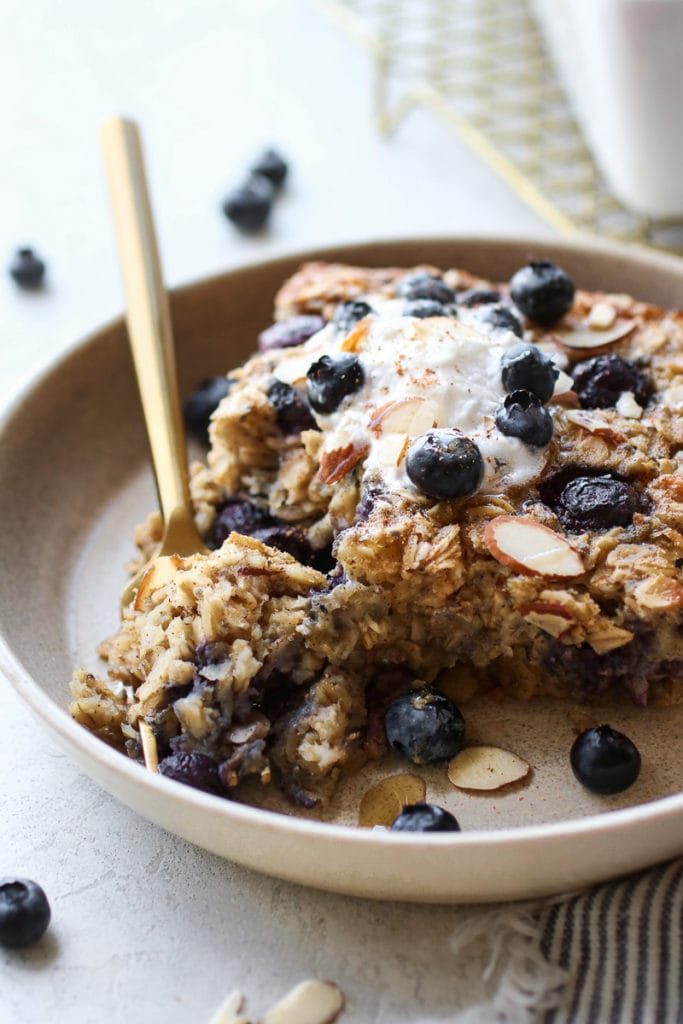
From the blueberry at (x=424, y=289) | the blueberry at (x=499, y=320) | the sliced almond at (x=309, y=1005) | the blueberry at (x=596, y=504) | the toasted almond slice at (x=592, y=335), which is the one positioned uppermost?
the blueberry at (x=424, y=289)

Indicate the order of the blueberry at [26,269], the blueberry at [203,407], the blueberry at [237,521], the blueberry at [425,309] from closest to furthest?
the blueberry at [237,521] < the blueberry at [425,309] < the blueberry at [203,407] < the blueberry at [26,269]

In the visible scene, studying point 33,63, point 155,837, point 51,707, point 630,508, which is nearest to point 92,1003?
point 155,837

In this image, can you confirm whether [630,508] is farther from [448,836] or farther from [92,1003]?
[92,1003]

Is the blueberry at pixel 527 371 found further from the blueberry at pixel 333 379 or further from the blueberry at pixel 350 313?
the blueberry at pixel 350 313

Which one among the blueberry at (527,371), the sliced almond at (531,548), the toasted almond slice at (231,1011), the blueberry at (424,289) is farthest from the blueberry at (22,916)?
the blueberry at (424,289)

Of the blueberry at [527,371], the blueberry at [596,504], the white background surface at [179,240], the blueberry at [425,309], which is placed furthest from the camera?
the blueberry at [425,309]

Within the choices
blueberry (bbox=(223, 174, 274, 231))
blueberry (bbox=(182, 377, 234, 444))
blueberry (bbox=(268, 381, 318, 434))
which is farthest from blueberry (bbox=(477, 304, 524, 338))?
blueberry (bbox=(223, 174, 274, 231))

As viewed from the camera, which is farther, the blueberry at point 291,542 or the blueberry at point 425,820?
the blueberry at point 291,542
